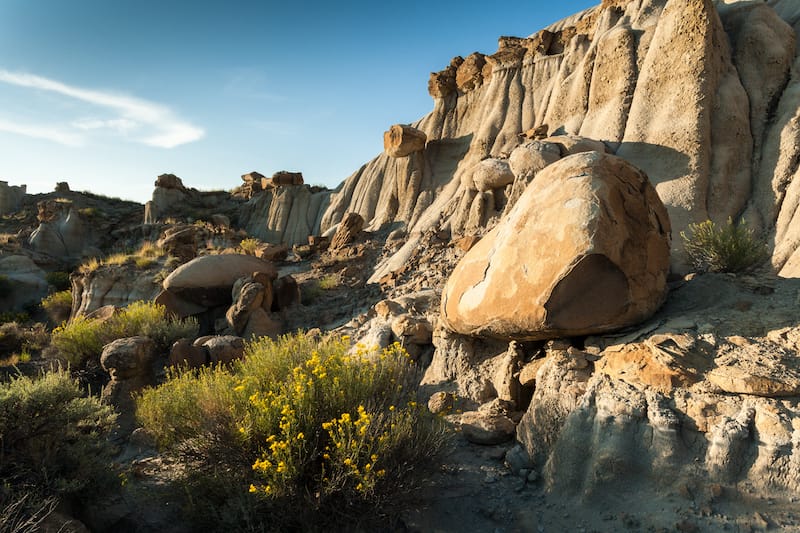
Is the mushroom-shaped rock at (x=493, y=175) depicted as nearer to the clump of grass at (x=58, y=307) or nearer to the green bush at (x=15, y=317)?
the clump of grass at (x=58, y=307)

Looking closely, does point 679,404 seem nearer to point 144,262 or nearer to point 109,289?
point 109,289

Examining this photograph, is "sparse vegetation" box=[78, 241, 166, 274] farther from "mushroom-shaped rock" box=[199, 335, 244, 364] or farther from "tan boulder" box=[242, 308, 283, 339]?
"mushroom-shaped rock" box=[199, 335, 244, 364]

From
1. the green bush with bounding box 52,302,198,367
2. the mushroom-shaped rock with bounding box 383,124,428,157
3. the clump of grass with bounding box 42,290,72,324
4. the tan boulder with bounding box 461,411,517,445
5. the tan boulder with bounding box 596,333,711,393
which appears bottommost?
the clump of grass with bounding box 42,290,72,324

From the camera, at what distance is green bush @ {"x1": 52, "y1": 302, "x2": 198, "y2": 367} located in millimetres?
8031

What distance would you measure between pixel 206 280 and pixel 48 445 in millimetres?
7319

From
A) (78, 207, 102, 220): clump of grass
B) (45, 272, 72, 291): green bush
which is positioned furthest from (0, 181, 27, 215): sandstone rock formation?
(45, 272, 72, 291): green bush

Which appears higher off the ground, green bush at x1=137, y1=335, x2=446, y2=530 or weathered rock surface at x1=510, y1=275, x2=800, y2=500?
weathered rock surface at x1=510, y1=275, x2=800, y2=500

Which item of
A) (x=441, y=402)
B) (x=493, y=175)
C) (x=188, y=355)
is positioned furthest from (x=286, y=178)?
(x=441, y=402)

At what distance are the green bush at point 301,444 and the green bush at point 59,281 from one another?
1502 cm

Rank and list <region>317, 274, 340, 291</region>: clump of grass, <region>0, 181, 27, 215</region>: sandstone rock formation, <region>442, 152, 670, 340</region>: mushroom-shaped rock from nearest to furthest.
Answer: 1. <region>442, 152, 670, 340</region>: mushroom-shaped rock
2. <region>317, 274, 340, 291</region>: clump of grass
3. <region>0, 181, 27, 215</region>: sandstone rock formation

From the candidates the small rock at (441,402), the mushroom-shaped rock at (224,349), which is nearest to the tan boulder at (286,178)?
the mushroom-shaped rock at (224,349)

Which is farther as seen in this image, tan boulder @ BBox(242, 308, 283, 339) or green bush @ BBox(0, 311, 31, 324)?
green bush @ BBox(0, 311, 31, 324)

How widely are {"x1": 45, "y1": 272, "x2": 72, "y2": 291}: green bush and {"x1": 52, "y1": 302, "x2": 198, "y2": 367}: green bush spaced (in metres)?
8.47

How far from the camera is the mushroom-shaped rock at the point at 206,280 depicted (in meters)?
10.4
